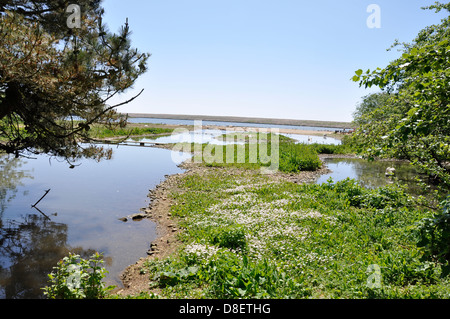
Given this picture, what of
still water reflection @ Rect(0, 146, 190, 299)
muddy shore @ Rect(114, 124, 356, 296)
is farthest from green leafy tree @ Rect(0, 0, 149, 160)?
muddy shore @ Rect(114, 124, 356, 296)

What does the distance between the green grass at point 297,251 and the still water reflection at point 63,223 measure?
6.37 ft

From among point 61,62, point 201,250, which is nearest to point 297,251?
point 201,250

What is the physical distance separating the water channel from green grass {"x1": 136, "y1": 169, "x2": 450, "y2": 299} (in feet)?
6.91

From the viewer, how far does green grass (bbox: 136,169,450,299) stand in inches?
226

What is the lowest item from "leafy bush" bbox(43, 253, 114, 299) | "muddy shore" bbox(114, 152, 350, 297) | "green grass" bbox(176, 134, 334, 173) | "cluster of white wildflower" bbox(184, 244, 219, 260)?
"muddy shore" bbox(114, 152, 350, 297)

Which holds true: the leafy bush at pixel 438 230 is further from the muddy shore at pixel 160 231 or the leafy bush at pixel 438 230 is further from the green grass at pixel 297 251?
the muddy shore at pixel 160 231

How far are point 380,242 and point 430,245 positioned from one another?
15.3 ft

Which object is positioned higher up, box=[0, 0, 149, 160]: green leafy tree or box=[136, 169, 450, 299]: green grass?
box=[0, 0, 149, 160]: green leafy tree

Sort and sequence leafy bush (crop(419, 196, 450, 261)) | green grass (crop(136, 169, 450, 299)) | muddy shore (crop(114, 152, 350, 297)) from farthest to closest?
muddy shore (crop(114, 152, 350, 297)) < green grass (crop(136, 169, 450, 299)) < leafy bush (crop(419, 196, 450, 261))

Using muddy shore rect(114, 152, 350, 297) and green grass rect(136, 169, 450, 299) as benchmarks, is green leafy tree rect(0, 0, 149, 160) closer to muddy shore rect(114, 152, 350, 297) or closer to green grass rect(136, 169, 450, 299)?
muddy shore rect(114, 152, 350, 297)

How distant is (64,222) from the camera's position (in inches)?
445

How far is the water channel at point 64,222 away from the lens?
790cm

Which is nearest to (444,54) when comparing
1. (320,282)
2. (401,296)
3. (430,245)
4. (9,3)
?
(430,245)

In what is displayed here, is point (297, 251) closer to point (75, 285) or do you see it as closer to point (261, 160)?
point (75, 285)
